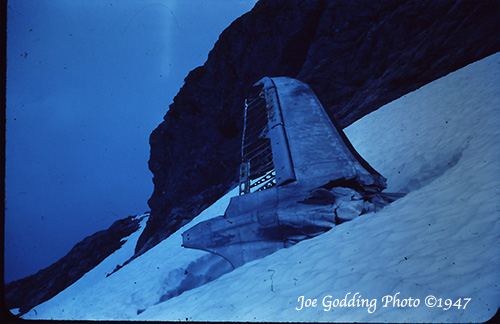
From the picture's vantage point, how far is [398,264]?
3.45 meters

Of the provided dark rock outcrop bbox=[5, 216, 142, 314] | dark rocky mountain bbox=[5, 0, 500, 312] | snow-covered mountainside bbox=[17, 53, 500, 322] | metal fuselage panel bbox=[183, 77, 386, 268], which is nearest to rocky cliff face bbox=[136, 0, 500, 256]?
dark rocky mountain bbox=[5, 0, 500, 312]

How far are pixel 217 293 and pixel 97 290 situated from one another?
303 inches

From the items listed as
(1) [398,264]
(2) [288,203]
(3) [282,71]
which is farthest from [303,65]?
(1) [398,264]

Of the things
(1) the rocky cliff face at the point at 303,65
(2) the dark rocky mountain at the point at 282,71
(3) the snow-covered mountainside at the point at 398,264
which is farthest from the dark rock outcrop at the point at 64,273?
(3) the snow-covered mountainside at the point at 398,264

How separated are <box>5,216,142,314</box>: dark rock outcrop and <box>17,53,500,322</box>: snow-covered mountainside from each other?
981 inches

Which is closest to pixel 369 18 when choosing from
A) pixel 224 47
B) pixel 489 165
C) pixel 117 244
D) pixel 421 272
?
pixel 224 47

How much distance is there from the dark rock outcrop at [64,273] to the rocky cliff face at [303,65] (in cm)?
749

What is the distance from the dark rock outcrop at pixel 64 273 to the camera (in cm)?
2898

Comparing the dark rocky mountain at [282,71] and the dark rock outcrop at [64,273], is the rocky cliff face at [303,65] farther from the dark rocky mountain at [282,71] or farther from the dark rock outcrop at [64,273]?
the dark rock outcrop at [64,273]

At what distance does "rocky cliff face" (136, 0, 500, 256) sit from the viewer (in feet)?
57.3

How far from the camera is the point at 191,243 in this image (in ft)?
24.4

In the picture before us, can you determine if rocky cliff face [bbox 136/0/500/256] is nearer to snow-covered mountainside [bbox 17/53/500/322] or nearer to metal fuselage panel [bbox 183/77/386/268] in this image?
snow-covered mountainside [bbox 17/53/500/322]

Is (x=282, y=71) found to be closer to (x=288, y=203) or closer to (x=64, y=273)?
(x=288, y=203)

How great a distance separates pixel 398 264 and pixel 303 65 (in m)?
25.3
